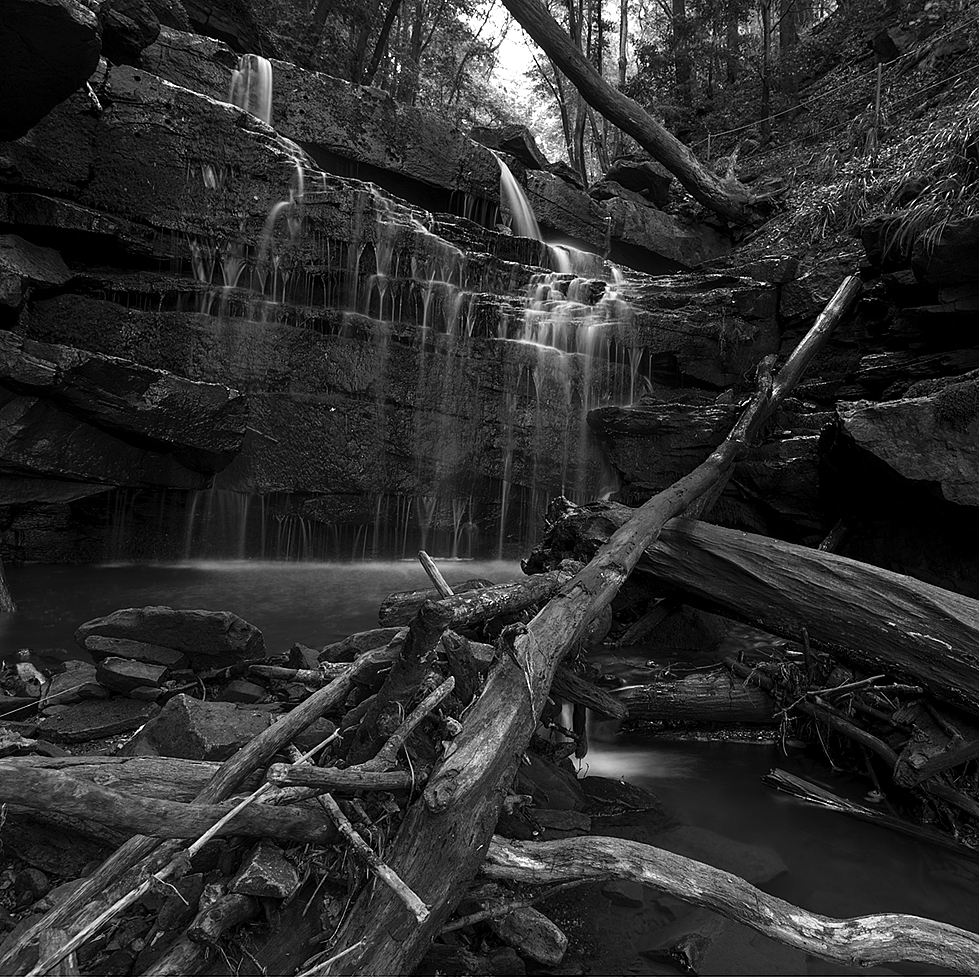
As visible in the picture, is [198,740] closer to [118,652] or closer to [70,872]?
[70,872]

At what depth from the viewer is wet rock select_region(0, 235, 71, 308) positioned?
22.9ft

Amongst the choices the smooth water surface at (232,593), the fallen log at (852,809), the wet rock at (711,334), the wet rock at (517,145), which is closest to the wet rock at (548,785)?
the fallen log at (852,809)

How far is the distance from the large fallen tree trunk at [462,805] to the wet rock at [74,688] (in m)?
2.64

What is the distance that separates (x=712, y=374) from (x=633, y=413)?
241cm

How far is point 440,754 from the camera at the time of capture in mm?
2098

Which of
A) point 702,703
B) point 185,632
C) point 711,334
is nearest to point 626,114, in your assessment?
point 711,334

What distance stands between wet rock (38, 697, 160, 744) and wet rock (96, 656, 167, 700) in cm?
8

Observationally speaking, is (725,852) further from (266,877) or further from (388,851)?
(266,877)

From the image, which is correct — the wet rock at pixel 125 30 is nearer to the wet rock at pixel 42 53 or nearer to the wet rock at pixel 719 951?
the wet rock at pixel 42 53

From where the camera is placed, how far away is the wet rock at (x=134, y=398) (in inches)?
261

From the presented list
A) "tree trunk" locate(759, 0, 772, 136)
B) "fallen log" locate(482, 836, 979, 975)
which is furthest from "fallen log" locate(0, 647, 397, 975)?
"tree trunk" locate(759, 0, 772, 136)

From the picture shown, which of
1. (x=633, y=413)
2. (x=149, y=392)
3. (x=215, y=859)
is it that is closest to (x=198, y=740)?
(x=215, y=859)

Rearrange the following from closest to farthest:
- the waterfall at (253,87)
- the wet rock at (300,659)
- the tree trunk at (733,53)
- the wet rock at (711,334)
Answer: the wet rock at (300,659)
the wet rock at (711,334)
the waterfall at (253,87)
the tree trunk at (733,53)

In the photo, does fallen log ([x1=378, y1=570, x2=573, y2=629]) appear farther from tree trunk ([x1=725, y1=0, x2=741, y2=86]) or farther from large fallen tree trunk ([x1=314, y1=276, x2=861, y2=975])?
tree trunk ([x1=725, y1=0, x2=741, y2=86])
